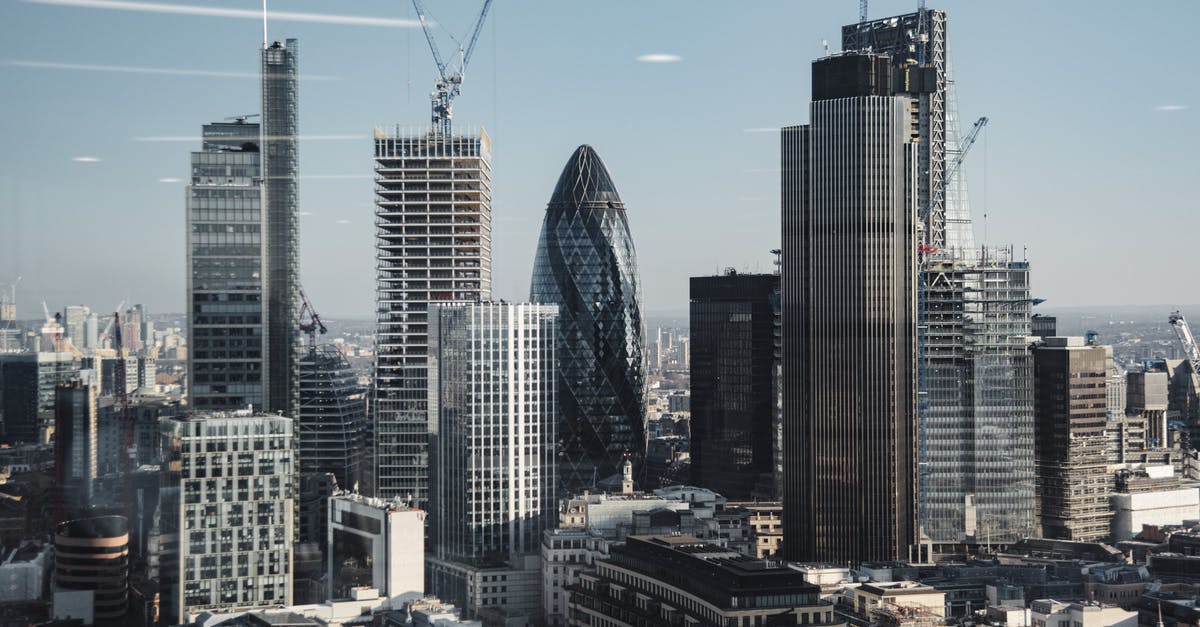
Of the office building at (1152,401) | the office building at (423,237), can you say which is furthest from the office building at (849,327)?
the office building at (1152,401)

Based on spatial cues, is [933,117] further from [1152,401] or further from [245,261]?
[245,261]

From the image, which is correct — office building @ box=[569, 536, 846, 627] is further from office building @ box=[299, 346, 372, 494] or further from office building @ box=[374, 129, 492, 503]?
office building @ box=[374, 129, 492, 503]

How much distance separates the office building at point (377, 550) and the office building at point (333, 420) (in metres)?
0.99

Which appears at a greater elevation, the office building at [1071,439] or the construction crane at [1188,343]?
the construction crane at [1188,343]

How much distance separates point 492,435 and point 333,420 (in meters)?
2.67

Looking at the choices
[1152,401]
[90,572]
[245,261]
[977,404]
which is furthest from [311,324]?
[1152,401]

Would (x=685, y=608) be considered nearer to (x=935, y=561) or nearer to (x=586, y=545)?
(x=586, y=545)

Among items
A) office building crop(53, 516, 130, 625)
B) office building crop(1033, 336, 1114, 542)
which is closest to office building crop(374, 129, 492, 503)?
office building crop(1033, 336, 1114, 542)

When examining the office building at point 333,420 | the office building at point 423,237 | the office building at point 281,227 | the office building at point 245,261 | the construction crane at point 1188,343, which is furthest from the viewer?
the office building at point 423,237

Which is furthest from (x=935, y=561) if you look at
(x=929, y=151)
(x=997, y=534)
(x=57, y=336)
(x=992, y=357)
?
(x=57, y=336)

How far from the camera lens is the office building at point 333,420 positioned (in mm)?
22922

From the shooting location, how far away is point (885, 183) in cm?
2431

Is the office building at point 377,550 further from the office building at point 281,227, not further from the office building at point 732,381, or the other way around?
the office building at point 732,381

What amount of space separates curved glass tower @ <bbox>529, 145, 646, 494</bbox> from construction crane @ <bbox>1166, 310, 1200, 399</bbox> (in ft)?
35.0
